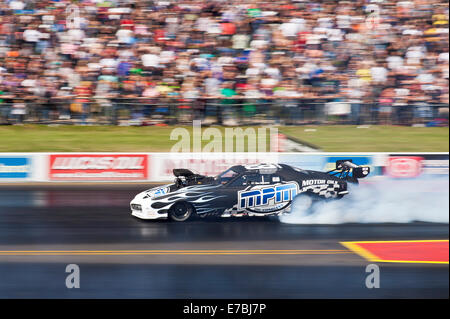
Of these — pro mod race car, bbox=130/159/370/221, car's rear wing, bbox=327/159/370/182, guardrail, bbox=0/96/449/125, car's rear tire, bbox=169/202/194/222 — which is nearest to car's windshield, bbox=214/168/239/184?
pro mod race car, bbox=130/159/370/221

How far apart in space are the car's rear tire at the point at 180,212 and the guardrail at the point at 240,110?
216 inches

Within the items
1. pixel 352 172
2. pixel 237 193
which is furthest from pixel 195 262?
pixel 352 172

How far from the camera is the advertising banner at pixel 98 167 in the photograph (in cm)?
1438

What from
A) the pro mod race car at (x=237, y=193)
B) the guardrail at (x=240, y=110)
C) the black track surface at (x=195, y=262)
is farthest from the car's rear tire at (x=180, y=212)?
the guardrail at (x=240, y=110)

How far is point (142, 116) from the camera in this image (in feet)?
52.8

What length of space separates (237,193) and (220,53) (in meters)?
6.89

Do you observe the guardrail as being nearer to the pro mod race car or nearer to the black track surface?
the black track surface

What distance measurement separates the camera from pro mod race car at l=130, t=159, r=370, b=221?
34.1 ft

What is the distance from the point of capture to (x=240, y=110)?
51.9 ft

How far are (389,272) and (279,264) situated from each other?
1548mm

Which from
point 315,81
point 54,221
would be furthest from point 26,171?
point 315,81

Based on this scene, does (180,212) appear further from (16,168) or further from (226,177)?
(16,168)

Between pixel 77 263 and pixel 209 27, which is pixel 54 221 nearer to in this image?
pixel 77 263

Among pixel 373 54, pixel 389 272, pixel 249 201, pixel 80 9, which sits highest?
pixel 80 9
